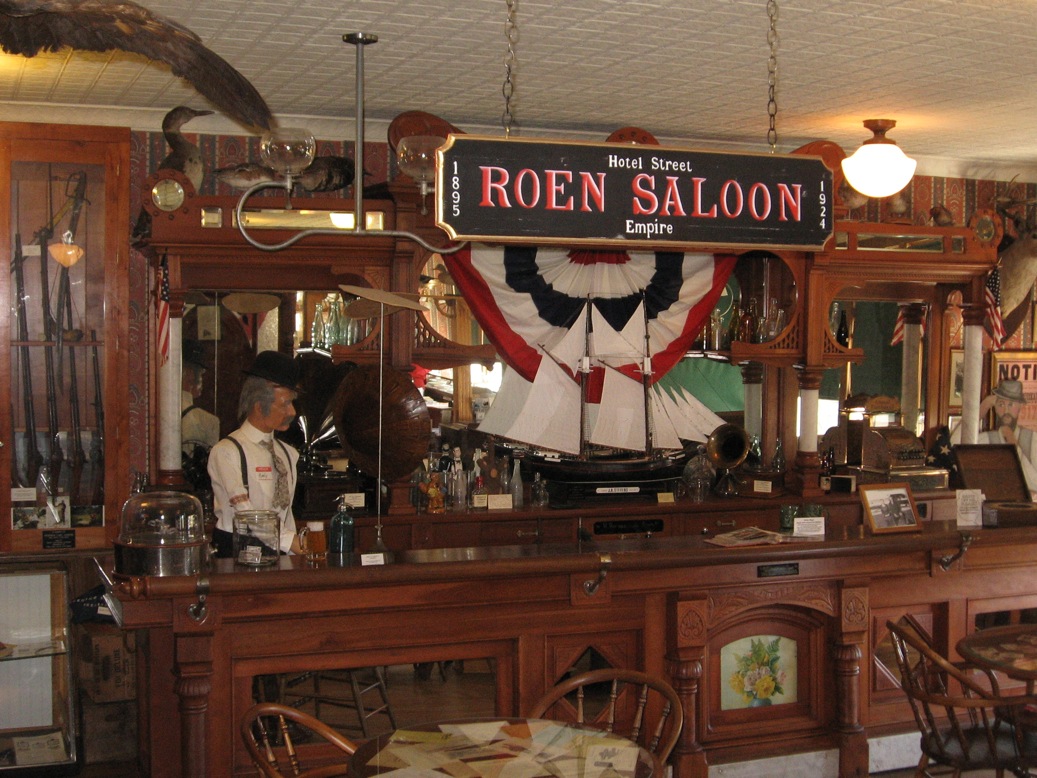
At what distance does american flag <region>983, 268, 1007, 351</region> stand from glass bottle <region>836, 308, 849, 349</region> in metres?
1.34

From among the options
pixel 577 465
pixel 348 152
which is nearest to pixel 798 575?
pixel 577 465

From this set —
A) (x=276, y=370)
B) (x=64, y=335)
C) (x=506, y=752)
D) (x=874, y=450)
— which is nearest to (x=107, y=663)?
(x=64, y=335)

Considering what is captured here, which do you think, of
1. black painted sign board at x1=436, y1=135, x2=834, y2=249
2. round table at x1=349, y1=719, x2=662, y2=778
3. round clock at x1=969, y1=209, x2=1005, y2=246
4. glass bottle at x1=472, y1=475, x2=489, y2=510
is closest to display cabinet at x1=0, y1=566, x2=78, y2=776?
glass bottle at x1=472, y1=475, x2=489, y2=510

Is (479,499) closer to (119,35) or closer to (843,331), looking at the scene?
(843,331)

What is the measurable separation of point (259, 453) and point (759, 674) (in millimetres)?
2351

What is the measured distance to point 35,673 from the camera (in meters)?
5.66

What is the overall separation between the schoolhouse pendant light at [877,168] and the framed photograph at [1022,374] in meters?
2.59

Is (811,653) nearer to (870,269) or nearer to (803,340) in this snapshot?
(803,340)

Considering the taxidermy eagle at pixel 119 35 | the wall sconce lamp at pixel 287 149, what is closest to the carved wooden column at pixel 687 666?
the wall sconce lamp at pixel 287 149

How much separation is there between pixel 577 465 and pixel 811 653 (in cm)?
215

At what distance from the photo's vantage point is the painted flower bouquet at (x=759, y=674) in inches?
176

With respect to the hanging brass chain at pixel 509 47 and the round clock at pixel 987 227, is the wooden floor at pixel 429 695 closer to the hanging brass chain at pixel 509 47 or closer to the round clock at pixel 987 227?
the hanging brass chain at pixel 509 47

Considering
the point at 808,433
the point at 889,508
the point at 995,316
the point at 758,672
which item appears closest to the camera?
the point at 758,672

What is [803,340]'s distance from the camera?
6.66 meters
